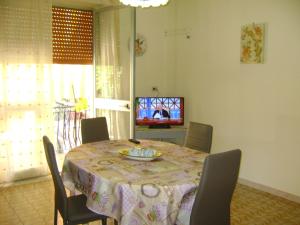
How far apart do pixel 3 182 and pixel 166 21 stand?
3300mm

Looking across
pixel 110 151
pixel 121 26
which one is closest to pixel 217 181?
pixel 110 151

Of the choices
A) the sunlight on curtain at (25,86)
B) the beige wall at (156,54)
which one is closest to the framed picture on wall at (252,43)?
the beige wall at (156,54)

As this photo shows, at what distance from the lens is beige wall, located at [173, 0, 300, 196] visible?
388 centimetres

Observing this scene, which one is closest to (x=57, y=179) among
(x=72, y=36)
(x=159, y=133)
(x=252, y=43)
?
(x=159, y=133)

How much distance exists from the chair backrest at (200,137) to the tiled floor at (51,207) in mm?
782

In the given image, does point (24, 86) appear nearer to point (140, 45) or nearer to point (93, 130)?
point (93, 130)

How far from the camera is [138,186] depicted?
215 cm

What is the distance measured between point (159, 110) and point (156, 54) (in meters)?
0.99

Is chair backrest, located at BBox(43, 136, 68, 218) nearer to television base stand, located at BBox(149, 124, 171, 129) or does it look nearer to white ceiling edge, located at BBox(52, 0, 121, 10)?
television base stand, located at BBox(149, 124, 171, 129)

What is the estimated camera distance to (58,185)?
2477 mm

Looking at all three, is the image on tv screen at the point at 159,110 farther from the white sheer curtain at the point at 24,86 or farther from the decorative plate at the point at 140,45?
the white sheer curtain at the point at 24,86

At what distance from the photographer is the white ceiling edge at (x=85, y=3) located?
4.75 metres

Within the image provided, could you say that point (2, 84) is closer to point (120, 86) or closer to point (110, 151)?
point (120, 86)

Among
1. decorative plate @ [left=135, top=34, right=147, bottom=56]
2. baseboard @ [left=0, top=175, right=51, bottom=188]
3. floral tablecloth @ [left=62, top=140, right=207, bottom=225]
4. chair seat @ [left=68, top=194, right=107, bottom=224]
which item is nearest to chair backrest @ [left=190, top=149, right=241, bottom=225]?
floral tablecloth @ [left=62, top=140, right=207, bottom=225]
